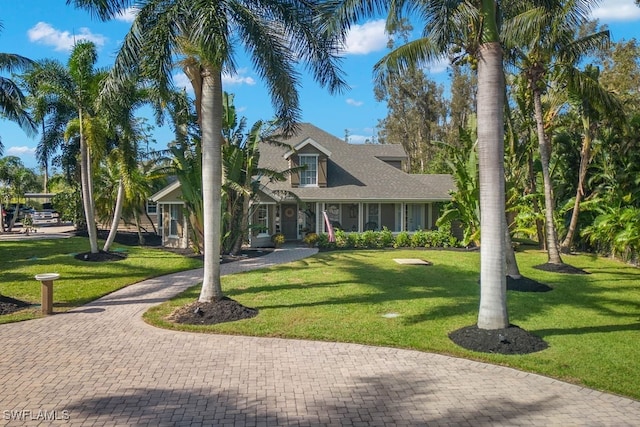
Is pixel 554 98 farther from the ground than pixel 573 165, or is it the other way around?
pixel 554 98

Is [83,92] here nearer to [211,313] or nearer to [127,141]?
[127,141]

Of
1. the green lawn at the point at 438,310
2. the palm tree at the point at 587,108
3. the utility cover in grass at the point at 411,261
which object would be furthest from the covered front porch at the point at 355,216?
the green lawn at the point at 438,310

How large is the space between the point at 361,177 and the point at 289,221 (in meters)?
4.83

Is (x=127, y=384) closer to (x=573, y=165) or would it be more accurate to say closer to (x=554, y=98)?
(x=554, y=98)

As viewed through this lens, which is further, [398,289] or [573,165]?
[573,165]

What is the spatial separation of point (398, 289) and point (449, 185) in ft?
57.5

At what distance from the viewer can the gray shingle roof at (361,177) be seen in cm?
2547

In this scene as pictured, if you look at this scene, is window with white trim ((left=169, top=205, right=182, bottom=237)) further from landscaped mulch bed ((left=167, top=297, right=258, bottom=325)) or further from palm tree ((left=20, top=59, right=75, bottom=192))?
landscaped mulch bed ((left=167, top=297, right=258, bottom=325))

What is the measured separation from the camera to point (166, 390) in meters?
6.25

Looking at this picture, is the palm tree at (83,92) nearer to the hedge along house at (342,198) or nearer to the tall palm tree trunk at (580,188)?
the hedge along house at (342,198)

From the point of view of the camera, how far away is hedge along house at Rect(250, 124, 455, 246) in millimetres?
25344

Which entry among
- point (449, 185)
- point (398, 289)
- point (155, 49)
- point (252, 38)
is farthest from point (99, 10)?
point (449, 185)

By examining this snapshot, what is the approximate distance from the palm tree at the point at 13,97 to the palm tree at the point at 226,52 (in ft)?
15.6

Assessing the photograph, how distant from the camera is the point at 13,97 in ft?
45.9
